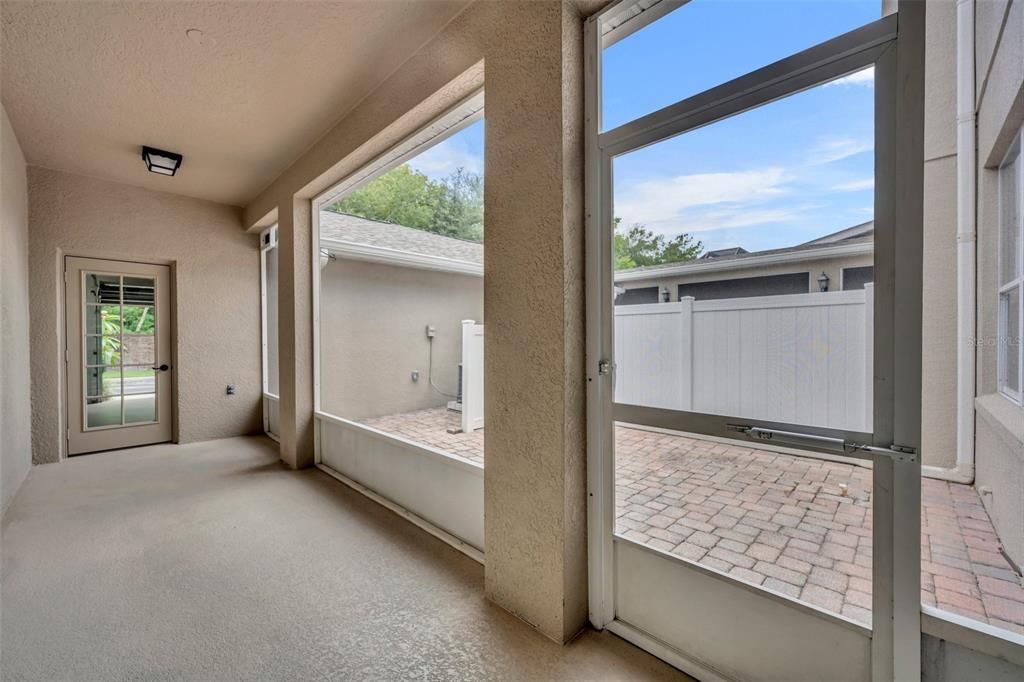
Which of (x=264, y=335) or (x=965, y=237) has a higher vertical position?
(x=965, y=237)

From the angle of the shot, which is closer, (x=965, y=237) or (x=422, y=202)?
(x=965, y=237)

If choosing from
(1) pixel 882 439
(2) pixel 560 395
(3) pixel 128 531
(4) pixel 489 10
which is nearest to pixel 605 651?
(2) pixel 560 395

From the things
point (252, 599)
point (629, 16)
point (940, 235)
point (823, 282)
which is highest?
point (629, 16)

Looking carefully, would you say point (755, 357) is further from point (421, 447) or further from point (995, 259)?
point (421, 447)

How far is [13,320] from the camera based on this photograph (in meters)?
3.30

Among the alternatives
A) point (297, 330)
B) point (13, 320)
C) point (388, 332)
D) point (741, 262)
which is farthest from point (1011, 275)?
point (13, 320)

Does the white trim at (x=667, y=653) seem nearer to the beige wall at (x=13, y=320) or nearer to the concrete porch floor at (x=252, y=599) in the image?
the concrete porch floor at (x=252, y=599)

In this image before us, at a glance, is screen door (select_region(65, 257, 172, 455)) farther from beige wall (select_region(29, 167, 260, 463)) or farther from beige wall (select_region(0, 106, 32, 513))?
beige wall (select_region(0, 106, 32, 513))

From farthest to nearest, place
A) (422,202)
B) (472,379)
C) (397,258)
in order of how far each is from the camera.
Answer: (397,258)
(422,202)
(472,379)

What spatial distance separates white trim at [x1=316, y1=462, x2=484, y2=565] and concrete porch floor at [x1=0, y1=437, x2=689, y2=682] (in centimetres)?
5

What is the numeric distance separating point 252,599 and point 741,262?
2576mm

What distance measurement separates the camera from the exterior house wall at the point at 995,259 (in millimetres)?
997

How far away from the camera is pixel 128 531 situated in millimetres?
2676

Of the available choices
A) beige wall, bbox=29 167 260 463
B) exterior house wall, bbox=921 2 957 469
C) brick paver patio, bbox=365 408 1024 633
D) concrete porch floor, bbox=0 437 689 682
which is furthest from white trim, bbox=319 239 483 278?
exterior house wall, bbox=921 2 957 469
